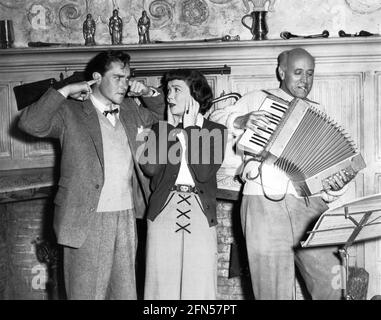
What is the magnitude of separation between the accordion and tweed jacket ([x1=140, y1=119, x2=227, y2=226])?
0.56ft

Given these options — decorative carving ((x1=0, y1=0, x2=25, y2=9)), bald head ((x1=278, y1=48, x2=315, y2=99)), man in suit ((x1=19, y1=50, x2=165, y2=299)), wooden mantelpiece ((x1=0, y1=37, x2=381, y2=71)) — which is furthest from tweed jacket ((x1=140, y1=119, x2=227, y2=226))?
decorative carving ((x1=0, y1=0, x2=25, y2=9))

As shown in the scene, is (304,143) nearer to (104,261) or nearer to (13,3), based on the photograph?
(104,261)

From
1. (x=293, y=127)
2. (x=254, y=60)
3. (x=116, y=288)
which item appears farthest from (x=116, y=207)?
(x=254, y=60)

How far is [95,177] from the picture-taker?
3.36m

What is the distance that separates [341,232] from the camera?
10.1 feet

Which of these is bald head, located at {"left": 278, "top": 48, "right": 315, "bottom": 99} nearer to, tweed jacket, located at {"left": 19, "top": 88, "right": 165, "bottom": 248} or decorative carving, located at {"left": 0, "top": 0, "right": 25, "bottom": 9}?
tweed jacket, located at {"left": 19, "top": 88, "right": 165, "bottom": 248}

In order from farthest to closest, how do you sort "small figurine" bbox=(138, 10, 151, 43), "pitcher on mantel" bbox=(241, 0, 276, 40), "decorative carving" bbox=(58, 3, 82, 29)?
"decorative carving" bbox=(58, 3, 82, 29) < "small figurine" bbox=(138, 10, 151, 43) < "pitcher on mantel" bbox=(241, 0, 276, 40)

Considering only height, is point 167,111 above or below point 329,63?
below

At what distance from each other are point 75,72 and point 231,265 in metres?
1.73

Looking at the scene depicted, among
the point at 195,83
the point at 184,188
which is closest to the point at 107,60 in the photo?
the point at 195,83

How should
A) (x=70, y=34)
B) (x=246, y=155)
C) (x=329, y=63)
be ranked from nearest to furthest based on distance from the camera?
(x=246, y=155) < (x=329, y=63) < (x=70, y=34)

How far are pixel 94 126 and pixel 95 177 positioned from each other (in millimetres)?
279

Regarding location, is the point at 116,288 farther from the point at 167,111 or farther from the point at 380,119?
the point at 380,119

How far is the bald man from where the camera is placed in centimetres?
355
